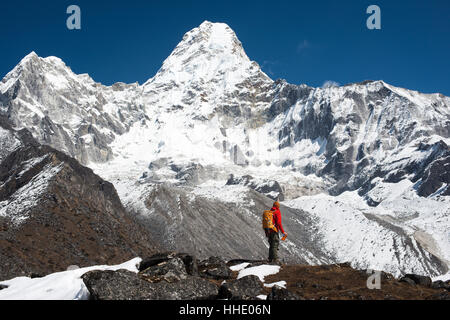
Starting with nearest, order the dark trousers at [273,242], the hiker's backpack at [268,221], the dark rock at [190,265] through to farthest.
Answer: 1. the dark rock at [190,265]
2. the hiker's backpack at [268,221]
3. the dark trousers at [273,242]

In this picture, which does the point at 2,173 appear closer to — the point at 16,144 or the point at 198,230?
the point at 16,144

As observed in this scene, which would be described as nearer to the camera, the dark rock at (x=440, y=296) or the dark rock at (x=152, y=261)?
the dark rock at (x=440, y=296)

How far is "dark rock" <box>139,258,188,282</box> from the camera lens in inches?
913

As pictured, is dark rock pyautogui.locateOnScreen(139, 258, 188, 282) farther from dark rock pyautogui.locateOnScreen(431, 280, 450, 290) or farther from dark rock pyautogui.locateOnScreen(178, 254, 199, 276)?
dark rock pyautogui.locateOnScreen(431, 280, 450, 290)

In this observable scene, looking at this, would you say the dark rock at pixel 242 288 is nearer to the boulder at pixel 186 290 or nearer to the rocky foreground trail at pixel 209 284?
the rocky foreground trail at pixel 209 284

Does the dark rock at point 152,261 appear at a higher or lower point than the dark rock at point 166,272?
higher

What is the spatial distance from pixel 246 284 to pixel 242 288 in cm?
45

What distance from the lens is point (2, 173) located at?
15225 centimetres

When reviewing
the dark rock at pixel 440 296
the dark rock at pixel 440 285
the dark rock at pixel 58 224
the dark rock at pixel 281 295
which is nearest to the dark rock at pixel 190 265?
the dark rock at pixel 281 295

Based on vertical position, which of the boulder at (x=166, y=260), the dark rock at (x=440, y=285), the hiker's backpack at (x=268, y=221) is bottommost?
the dark rock at (x=440, y=285)

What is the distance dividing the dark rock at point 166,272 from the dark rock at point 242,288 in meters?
2.14

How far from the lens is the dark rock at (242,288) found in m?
22.1
